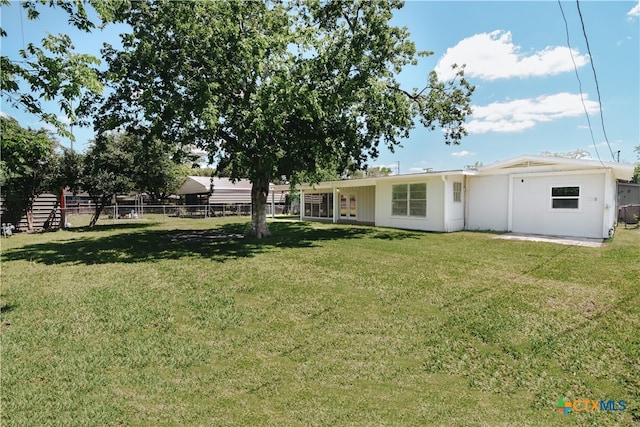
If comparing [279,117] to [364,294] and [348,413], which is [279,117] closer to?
[364,294]

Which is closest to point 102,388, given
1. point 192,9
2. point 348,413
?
point 348,413

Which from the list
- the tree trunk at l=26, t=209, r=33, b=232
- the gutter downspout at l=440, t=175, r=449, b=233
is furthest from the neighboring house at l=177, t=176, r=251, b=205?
the gutter downspout at l=440, t=175, r=449, b=233

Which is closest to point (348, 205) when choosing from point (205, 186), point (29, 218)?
point (205, 186)

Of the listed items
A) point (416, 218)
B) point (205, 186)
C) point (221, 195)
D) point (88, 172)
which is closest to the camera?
point (416, 218)

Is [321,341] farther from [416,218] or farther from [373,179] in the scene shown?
[373,179]

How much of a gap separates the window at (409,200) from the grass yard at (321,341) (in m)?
6.99

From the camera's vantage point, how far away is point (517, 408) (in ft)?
10.9

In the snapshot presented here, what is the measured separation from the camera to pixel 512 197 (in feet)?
46.5

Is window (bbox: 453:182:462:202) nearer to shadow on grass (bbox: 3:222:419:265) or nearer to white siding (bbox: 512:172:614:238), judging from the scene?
white siding (bbox: 512:172:614:238)

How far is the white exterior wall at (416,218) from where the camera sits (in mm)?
15023

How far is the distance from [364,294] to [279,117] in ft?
20.7

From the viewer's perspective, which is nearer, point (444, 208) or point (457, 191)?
point (444, 208)

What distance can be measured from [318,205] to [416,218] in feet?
28.3

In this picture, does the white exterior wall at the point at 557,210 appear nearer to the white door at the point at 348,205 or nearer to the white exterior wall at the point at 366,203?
the white exterior wall at the point at 366,203
